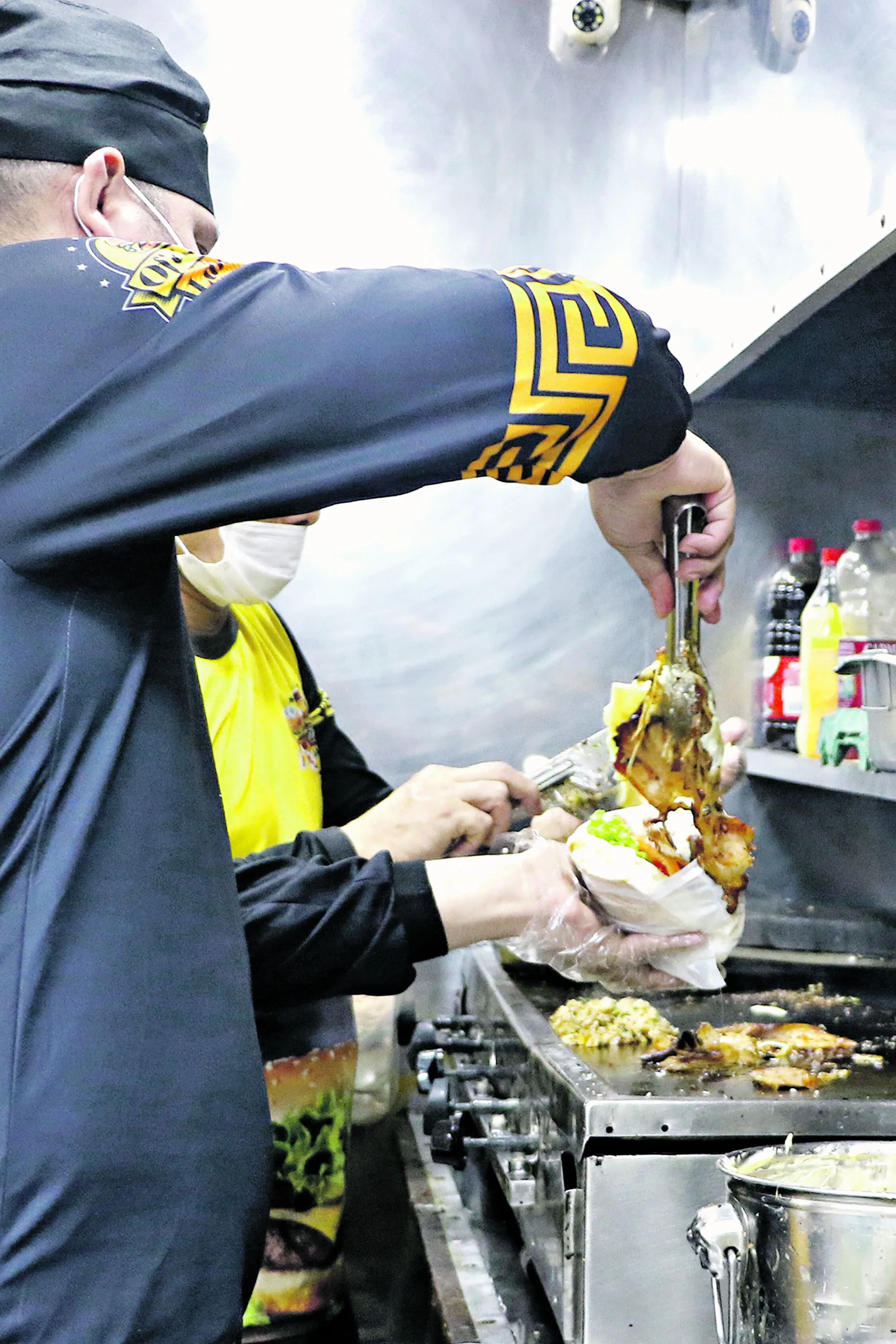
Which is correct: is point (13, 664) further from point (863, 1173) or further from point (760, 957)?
point (760, 957)

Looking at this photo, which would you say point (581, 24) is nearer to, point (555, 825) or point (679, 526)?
point (555, 825)

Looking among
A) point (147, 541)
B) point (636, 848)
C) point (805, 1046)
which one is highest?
point (147, 541)

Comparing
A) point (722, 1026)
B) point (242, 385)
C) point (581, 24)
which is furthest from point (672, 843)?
point (581, 24)

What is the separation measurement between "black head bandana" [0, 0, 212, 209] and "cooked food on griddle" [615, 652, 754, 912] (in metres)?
0.74

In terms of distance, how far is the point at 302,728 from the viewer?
2109 millimetres

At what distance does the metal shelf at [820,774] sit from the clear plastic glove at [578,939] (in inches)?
12.0

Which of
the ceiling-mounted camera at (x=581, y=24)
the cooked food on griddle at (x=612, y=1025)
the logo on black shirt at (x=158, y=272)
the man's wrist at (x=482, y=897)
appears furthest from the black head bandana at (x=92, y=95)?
the ceiling-mounted camera at (x=581, y=24)

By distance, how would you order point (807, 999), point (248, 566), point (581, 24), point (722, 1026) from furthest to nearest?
1. point (581, 24)
2. point (248, 566)
3. point (807, 999)
4. point (722, 1026)

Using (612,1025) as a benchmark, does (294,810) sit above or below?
above

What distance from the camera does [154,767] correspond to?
84cm

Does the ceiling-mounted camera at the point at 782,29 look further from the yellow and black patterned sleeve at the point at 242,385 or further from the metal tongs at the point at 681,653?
the yellow and black patterned sleeve at the point at 242,385

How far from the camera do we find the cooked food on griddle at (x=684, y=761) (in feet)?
4.50

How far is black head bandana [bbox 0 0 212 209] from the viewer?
883mm

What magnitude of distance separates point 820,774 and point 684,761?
37cm
